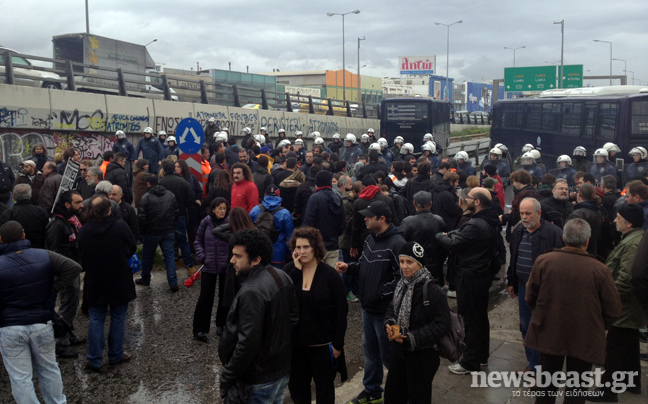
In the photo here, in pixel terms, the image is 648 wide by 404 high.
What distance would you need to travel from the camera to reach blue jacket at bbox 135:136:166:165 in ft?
45.9

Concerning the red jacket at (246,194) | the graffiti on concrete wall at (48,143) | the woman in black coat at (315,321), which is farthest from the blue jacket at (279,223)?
the graffiti on concrete wall at (48,143)

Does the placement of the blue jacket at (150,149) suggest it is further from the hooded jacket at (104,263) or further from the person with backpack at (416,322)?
the person with backpack at (416,322)

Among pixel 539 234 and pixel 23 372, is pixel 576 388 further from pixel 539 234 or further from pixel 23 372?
pixel 23 372

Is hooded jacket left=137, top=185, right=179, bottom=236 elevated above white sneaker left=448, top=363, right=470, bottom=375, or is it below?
above

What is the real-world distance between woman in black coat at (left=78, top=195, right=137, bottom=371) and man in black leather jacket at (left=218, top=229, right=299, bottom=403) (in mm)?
2537

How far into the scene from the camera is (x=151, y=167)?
555 inches

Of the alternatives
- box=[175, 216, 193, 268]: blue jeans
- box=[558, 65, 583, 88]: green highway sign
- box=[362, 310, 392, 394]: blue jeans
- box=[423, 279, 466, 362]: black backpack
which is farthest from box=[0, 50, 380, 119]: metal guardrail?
box=[558, 65, 583, 88]: green highway sign

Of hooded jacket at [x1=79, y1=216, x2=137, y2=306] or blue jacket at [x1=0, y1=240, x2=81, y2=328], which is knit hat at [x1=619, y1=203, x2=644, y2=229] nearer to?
hooded jacket at [x1=79, y1=216, x2=137, y2=306]

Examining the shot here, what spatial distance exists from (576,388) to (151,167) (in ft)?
38.1

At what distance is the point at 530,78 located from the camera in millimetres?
50719

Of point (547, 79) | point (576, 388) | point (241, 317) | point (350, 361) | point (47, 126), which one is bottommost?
point (350, 361)

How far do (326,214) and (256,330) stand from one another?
13.3ft

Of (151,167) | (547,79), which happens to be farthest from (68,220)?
(547,79)

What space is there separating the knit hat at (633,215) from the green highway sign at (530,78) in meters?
48.1
